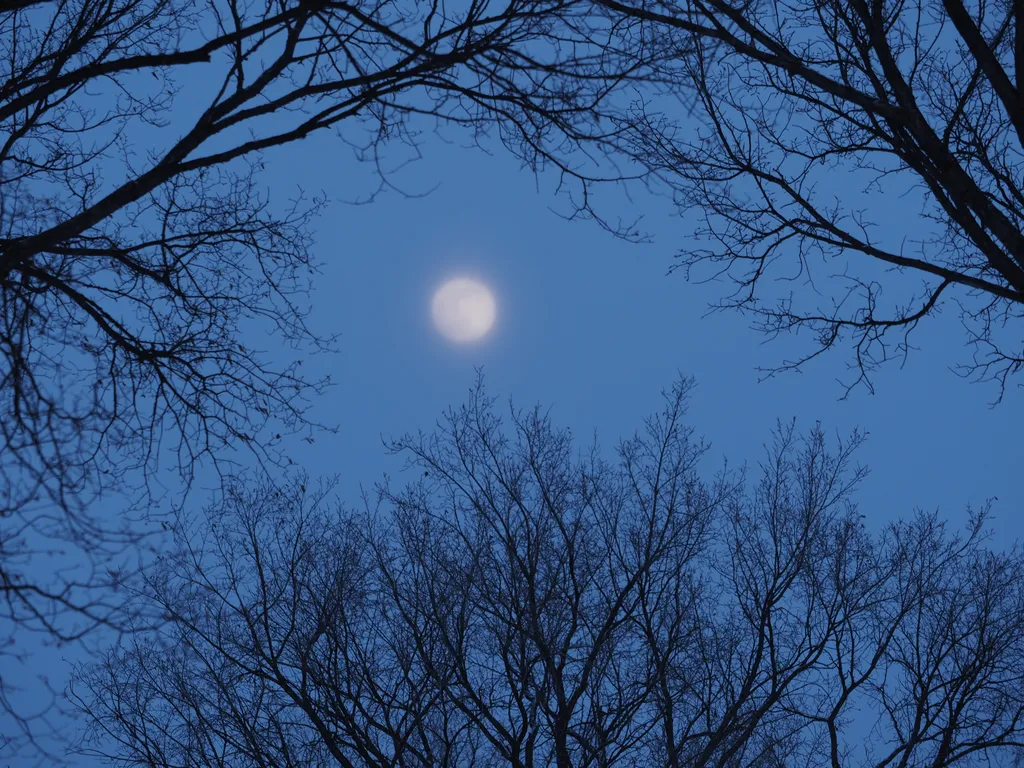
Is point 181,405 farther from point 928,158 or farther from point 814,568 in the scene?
point 814,568

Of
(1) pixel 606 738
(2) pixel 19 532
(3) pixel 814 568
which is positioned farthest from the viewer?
(3) pixel 814 568

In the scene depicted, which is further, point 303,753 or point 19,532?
point 303,753

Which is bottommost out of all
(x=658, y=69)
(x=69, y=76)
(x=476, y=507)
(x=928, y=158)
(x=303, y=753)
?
(x=303, y=753)

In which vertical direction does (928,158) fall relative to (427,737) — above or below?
above

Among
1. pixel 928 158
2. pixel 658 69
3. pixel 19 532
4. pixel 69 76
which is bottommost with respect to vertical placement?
pixel 19 532

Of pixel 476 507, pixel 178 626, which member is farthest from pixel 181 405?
pixel 476 507

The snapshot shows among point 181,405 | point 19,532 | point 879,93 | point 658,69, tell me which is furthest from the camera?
point 879,93

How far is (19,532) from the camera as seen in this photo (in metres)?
3.52

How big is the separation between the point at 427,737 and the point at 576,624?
2172mm

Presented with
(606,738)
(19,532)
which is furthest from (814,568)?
(19,532)

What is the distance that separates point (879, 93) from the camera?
5906 millimetres

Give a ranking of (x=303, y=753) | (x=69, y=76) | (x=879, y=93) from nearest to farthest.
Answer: (x=69, y=76), (x=879, y=93), (x=303, y=753)

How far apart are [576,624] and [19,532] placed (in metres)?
7.64

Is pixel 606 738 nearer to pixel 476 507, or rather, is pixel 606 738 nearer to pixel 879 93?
pixel 476 507
